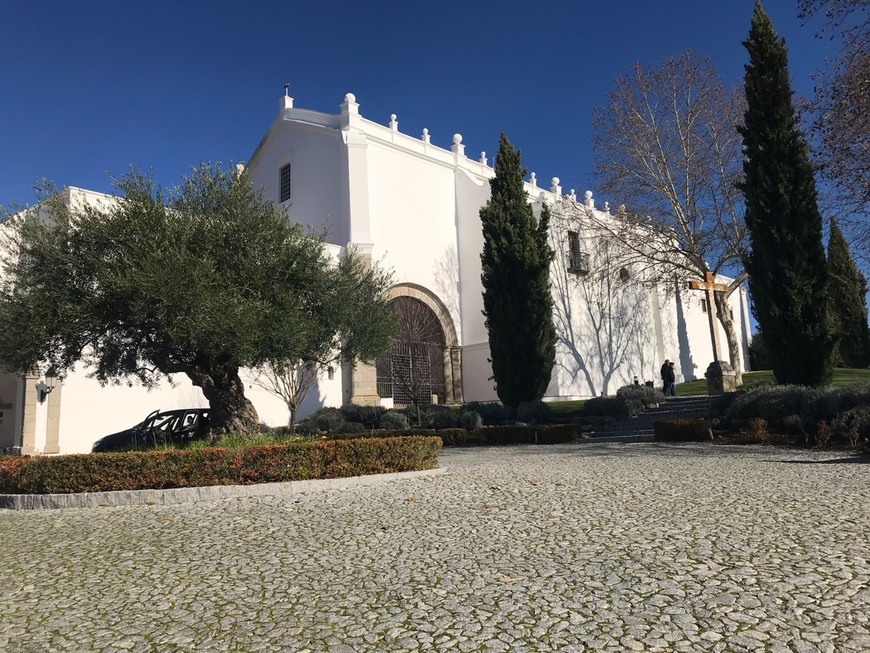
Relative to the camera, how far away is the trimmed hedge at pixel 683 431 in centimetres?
1390

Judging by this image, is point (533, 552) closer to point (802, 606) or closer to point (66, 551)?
point (802, 606)

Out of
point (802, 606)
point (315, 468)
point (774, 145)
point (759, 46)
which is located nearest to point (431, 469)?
point (315, 468)

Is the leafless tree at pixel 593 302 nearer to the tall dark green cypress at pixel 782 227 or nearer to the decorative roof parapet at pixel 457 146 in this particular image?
the decorative roof parapet at pixel 457 146

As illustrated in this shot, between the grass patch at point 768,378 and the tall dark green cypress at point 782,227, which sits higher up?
the tall dark green cypress at point 782,227

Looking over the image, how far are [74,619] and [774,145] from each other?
16.7m

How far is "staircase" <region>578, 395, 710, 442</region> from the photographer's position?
15.6 meters

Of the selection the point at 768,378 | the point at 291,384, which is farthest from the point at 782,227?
the point at 291,384

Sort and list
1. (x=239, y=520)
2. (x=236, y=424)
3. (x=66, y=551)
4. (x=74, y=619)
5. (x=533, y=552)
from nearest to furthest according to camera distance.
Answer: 1. (x=74, y=619)
2. (x=533, y=552)
3. (x=66, y=551)
4. (x=239, y=520)
5. (x=236, y=424)

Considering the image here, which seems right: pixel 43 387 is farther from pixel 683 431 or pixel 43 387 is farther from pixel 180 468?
pixel 683 431

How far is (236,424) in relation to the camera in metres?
11.3

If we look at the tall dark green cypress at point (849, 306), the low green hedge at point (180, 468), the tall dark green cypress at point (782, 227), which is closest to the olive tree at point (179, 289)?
the low green hedge at point (180, 468)

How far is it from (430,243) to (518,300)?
268 inches

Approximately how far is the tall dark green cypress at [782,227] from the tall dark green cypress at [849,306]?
71.3 ft

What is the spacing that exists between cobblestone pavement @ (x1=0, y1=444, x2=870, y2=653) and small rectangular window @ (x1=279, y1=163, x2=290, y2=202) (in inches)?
843
